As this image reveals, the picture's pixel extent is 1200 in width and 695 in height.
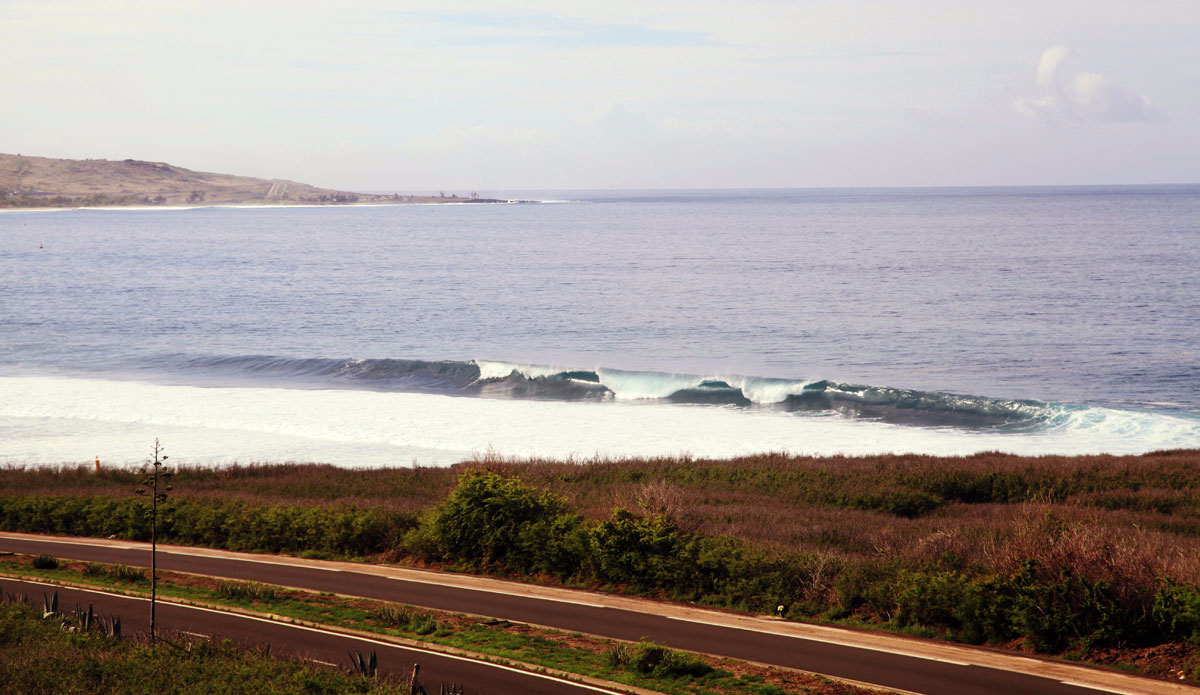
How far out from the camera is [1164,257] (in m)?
104

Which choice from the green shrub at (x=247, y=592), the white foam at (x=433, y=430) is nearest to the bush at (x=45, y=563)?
the green shrub at (x=247, y=592)

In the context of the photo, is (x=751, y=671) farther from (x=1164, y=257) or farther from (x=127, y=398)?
(x=1164, y=257)

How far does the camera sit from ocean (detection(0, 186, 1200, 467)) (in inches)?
1591

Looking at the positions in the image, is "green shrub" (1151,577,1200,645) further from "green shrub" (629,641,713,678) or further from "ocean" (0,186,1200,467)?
"ocean" (0,186,1200,467)

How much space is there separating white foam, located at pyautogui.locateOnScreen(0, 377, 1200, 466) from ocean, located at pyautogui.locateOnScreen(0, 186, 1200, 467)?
0.21m

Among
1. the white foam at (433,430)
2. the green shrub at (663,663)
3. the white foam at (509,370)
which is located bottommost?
the white foam at (433,430)

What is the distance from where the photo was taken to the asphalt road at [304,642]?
1297 cm

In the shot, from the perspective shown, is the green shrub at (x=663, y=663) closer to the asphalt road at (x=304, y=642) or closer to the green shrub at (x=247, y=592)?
the asphalt road at (x=304, y=642)

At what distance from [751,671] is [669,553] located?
4999 mm

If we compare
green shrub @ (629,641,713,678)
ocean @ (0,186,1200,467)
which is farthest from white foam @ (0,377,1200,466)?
green shrub @ (629,641,713,678)

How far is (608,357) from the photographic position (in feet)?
195

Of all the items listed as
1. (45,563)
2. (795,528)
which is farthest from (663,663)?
(45,563)

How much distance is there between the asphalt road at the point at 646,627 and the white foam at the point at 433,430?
15.3 metres

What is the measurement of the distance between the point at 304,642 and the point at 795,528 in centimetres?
1117
